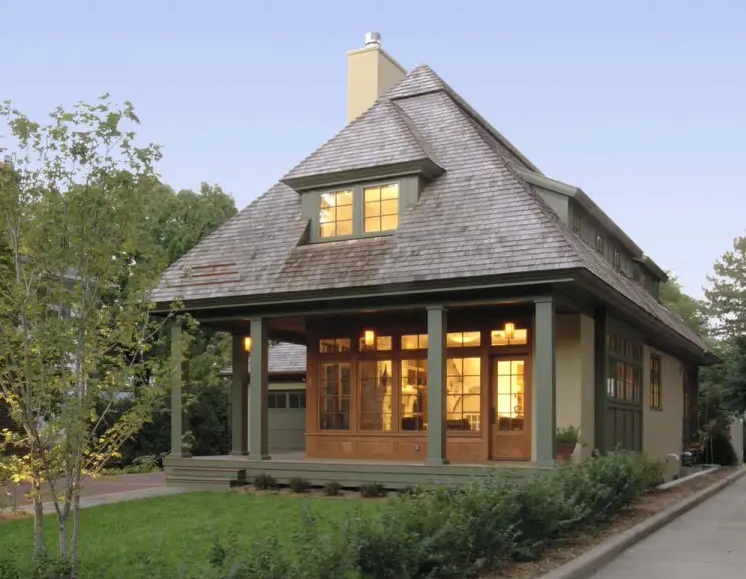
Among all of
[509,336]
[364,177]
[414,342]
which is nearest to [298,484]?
[414,342]

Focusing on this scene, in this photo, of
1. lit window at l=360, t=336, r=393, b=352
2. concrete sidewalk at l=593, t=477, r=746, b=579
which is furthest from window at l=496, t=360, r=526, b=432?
concrete sidewalk at l=593, t=477, r=746, b=579

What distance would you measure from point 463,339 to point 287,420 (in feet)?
37.6

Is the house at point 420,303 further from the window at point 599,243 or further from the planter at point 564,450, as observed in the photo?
the window at point 599,243

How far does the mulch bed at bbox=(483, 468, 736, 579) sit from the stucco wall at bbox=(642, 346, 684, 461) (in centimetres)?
351

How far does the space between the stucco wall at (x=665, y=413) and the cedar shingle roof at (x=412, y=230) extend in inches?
208

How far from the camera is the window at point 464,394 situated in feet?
53.4

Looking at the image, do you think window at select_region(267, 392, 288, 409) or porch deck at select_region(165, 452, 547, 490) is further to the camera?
window at select_region(267, 392, 288, 409)

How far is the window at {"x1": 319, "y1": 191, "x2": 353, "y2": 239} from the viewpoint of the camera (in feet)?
56.1

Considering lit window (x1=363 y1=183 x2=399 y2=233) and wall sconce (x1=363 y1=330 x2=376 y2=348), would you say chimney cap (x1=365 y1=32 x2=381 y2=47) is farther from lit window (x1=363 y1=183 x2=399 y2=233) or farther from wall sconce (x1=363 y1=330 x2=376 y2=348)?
wall sconce (x1=363 y1=330 x2=376 y2=348)

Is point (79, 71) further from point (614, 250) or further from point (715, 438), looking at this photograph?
point (715, 438)

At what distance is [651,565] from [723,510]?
241 inches

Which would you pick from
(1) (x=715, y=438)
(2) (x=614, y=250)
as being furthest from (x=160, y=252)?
(1) (x=715, y=438)

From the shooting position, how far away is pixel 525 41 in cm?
1589

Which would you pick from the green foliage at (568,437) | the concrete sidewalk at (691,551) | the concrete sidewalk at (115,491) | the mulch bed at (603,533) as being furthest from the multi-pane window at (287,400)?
the concrete sidewalk at (691,551)
